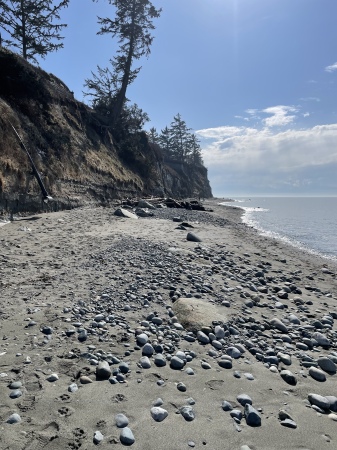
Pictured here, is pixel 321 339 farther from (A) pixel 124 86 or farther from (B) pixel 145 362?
(A) pixel 124 86

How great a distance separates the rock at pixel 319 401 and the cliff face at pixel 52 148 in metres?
15.5

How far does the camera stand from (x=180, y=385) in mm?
3816

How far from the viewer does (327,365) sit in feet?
15.4

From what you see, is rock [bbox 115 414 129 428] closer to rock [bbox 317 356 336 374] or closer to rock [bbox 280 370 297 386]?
rock [bbox 280 370 297 386]

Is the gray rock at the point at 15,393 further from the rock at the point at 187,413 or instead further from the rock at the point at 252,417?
the rock at the point at 252,417

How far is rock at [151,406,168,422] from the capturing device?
3.22 meters

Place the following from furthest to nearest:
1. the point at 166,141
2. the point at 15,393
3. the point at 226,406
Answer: the point at 166,141, the point at 226,406, the point at 15,393

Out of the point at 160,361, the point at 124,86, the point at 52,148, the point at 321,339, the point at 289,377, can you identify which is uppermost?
the point at 124,86

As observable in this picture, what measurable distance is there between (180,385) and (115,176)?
25178mm

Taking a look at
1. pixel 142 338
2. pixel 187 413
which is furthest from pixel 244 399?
pixel 142 338

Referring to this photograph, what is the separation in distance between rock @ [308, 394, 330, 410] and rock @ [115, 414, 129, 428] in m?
2.39

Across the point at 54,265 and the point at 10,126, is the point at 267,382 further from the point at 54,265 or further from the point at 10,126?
the point at 10,126

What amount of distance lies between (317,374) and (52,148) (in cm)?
2115

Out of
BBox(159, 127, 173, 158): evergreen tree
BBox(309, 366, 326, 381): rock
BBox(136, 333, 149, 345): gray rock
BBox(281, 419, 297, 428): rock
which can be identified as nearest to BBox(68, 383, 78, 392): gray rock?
BBox(136, 333, 149, 345): gray rock
